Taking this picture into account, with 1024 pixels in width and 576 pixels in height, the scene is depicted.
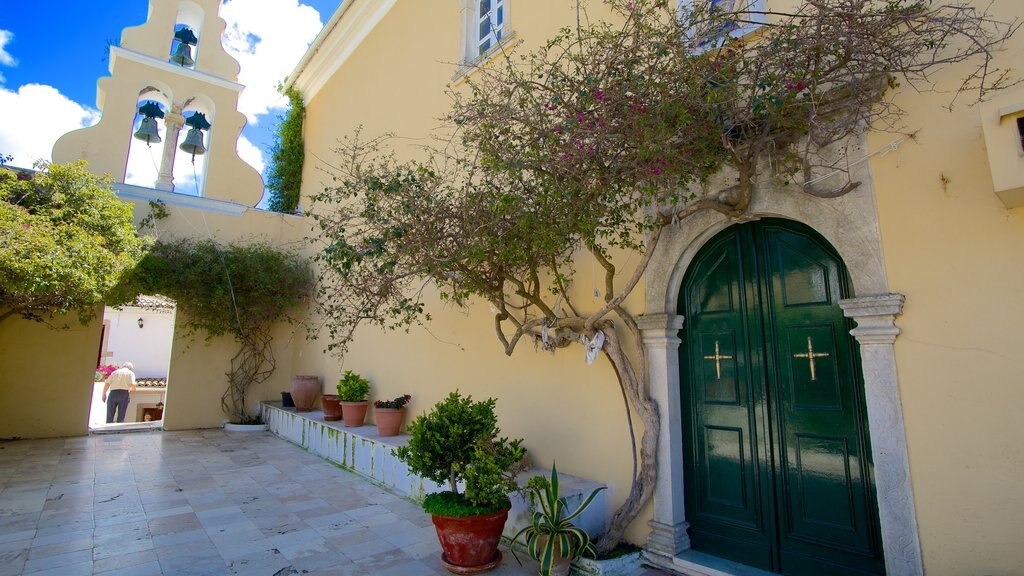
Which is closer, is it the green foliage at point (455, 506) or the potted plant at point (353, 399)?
the green foliage at point (455, 506)

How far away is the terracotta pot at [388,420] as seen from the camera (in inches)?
229

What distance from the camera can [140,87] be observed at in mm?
8891

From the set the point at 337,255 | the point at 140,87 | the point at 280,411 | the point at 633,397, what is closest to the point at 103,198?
the point at 140,87

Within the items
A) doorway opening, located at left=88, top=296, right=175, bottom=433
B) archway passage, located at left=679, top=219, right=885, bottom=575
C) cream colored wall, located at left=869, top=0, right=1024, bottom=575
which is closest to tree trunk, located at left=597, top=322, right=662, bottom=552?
archway passage, located at left=679, top=219, right=885, bottom=575

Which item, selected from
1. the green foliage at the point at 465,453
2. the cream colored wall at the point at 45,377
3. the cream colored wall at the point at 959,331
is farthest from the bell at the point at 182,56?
the cream colored wall at the point at 959,331

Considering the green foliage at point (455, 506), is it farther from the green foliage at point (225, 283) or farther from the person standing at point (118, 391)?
the person standing at point (118, 391)

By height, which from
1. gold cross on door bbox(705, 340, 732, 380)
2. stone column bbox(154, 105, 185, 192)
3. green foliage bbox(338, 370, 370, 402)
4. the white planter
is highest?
stone column bbox(154, 105, 185, 192)

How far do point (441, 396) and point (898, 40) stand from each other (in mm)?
4874

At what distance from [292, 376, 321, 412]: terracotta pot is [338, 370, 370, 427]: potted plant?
5.61 ft

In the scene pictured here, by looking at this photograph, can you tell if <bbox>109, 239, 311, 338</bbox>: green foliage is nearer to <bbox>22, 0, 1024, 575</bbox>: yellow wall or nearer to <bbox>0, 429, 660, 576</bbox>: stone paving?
<bbox>22, 0, 1024, 575</bbox>: yellow wall

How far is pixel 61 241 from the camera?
6.04 meters

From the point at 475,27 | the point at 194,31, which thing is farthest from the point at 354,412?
the point at 194,31

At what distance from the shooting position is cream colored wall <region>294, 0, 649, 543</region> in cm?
398

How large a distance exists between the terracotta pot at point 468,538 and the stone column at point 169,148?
28.0 ft
